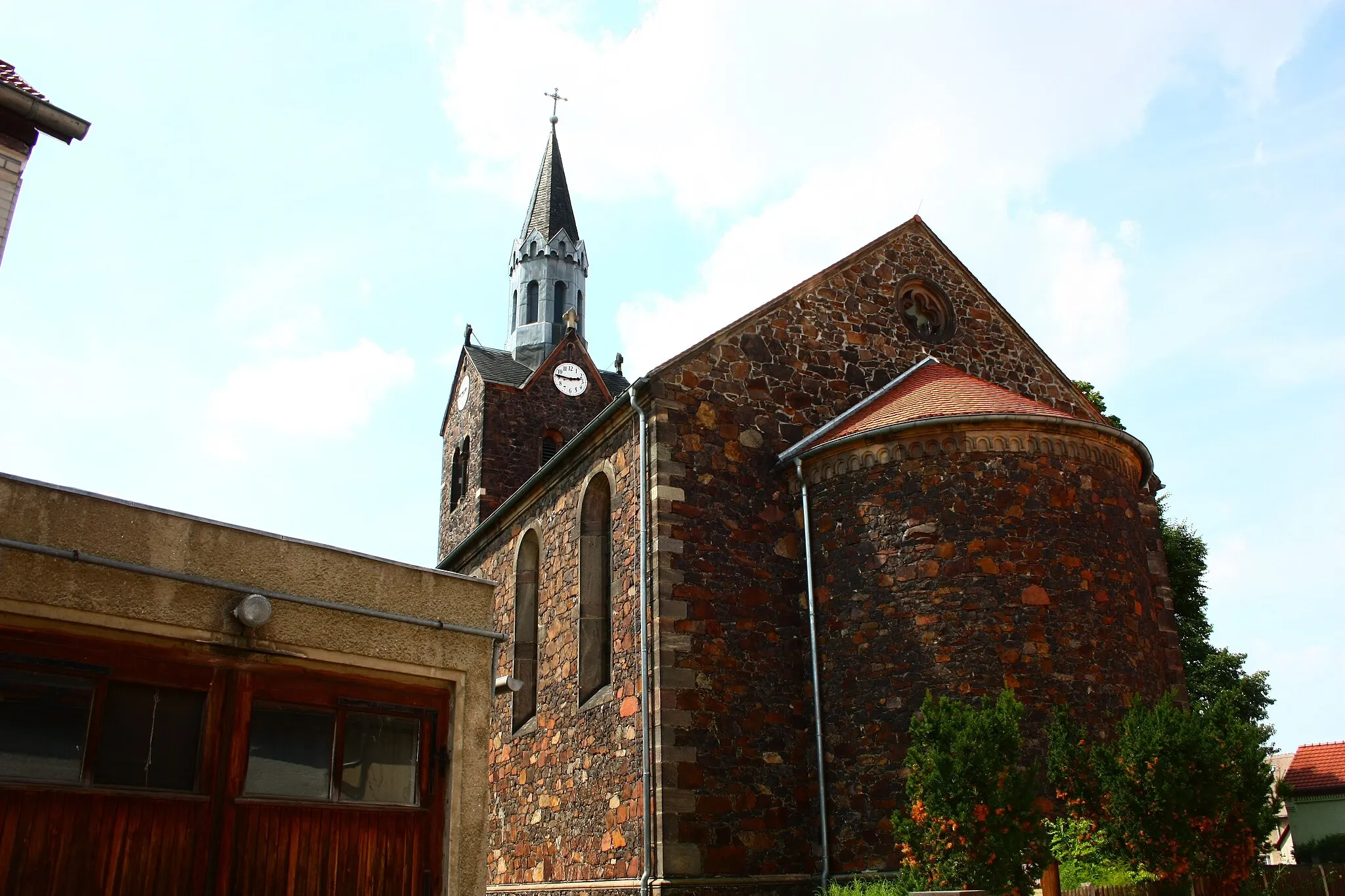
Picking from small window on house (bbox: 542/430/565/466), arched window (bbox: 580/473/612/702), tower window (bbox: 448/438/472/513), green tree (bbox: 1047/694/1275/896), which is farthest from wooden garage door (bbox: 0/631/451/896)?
tower window (bbox: 448/438/472/513)

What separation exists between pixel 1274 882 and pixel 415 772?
8.76 meters

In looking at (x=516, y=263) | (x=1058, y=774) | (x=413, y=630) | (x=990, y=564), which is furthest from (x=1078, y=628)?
(x=516, y=263)

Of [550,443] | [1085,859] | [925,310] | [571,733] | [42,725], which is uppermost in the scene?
[550,443]

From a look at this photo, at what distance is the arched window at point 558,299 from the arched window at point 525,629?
1526 cm

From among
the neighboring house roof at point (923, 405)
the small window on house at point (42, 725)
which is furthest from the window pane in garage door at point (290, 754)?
the neighboring house roof at point (923, 405)

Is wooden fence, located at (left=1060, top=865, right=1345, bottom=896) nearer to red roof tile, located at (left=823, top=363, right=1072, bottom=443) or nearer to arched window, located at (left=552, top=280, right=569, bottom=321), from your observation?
red roof tile, located at (left=823, top=363, right=1072, bottom=443)

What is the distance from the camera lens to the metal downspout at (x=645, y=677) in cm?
1220

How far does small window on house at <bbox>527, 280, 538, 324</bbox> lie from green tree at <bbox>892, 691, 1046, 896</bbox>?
24.6 m

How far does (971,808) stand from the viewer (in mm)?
9219

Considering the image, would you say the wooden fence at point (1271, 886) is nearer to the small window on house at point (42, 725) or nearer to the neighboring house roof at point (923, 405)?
the neighboring house roof at point (923, 405)

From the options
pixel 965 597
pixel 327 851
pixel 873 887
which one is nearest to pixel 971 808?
pixel 873 887

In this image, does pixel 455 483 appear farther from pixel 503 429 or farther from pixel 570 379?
pixel 570 379

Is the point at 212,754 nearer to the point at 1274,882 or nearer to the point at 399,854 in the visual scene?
the point at 399,854

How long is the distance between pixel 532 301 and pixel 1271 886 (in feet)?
85.8
